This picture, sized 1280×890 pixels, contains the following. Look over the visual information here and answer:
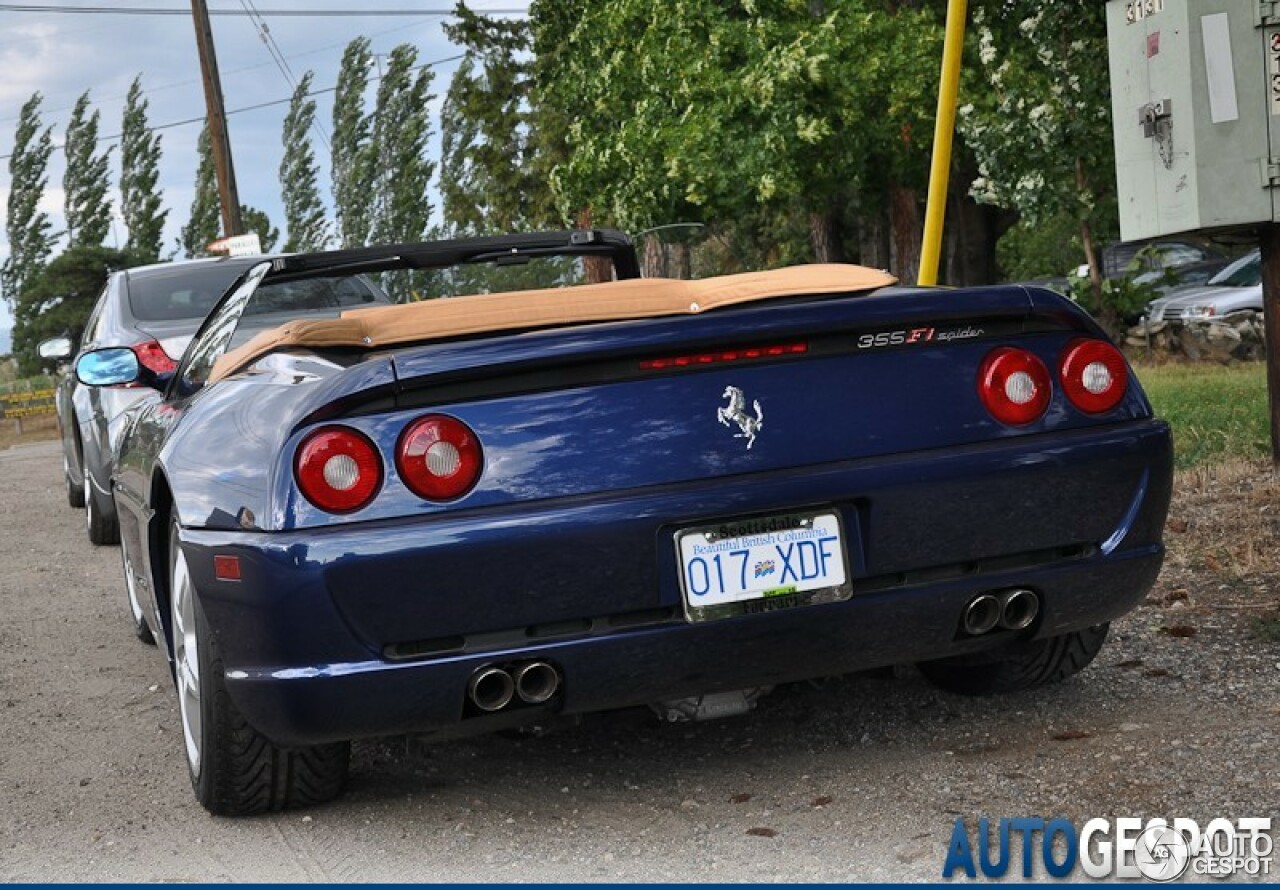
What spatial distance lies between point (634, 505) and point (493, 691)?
48 cm

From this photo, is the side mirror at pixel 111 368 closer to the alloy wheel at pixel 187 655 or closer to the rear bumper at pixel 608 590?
the alloy wheel at pixel 187 655

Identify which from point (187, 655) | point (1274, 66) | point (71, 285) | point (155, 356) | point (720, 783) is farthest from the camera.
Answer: point (71, 285)

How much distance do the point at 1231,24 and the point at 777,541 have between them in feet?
17.4

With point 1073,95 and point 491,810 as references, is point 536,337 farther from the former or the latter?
point 1073,95

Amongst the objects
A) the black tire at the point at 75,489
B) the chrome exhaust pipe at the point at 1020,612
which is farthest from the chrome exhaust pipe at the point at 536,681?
the black tire at the point at 75,489

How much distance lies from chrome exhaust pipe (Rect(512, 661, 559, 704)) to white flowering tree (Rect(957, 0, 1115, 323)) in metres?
15.8

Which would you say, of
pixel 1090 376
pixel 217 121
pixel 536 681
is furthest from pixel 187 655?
pixel 217 121

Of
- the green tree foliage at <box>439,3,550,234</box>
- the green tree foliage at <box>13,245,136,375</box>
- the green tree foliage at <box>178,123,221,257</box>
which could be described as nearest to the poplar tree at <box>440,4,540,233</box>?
the green tree foliage at <box>439,3,550,234</box>

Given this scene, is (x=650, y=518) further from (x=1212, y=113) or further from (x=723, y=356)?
(x=1212, y=113)

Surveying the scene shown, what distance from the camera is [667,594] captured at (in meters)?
3.64

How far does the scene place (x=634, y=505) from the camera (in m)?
3.60

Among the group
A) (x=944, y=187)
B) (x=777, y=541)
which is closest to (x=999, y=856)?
(x=777, y=541)

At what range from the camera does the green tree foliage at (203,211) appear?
78188mm

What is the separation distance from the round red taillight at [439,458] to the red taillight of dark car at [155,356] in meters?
5.00
